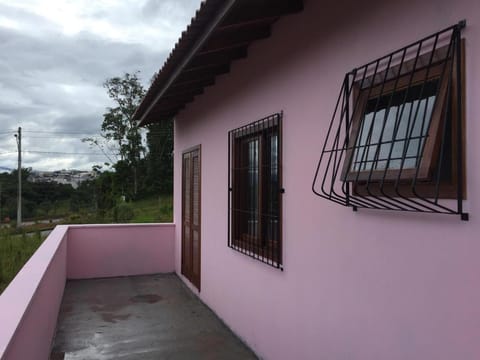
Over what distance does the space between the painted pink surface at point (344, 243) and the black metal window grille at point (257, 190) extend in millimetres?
119

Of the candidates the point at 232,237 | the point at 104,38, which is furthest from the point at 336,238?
the point at 104,38

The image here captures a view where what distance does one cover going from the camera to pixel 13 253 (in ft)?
24.7

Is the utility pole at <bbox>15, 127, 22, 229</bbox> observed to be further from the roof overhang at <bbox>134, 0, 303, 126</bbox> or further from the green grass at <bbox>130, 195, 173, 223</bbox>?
the roof overhang at <bbox>134, 0, 303, 126</bbox>

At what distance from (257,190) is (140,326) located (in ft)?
7.57

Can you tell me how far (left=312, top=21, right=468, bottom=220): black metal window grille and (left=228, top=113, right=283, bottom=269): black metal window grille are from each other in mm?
1099

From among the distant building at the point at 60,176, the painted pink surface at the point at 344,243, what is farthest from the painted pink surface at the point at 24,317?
the distant building at the point at 60,176

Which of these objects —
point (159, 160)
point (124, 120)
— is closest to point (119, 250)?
point (159, 160)

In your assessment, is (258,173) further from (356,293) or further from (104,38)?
(104,38)

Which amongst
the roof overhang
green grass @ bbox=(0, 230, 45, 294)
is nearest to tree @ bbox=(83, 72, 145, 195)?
green grass @ bbox=(0, 230, 45, 294)

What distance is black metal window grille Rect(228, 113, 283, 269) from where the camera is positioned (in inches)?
144

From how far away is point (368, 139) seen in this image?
87.6 inches

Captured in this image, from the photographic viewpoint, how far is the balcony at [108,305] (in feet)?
9.34

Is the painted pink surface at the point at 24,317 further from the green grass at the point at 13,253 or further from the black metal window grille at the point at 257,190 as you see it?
the green grass at the point at 13,253

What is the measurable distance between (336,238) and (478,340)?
1.11 metres
